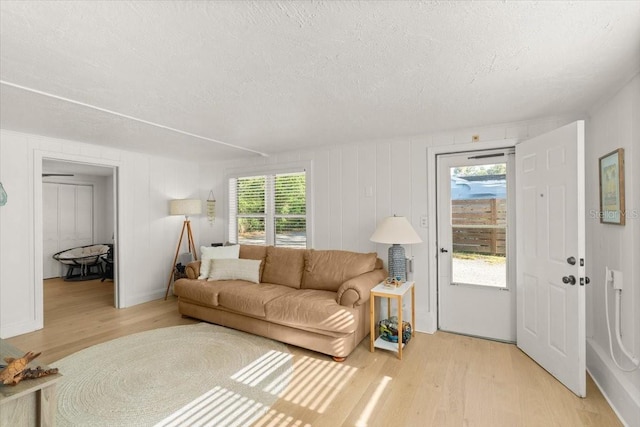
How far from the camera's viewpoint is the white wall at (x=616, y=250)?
76.7 inches

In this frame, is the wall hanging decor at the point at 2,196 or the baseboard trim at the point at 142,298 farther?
the baseboard trim at the point at 142,298

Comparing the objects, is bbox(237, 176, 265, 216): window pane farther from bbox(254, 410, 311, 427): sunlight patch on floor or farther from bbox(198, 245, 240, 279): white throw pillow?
bbox(254, 410, 311, 427): sunlight patch on floor

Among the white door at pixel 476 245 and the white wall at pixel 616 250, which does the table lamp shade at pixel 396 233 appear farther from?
the white wall at pixel 616 250

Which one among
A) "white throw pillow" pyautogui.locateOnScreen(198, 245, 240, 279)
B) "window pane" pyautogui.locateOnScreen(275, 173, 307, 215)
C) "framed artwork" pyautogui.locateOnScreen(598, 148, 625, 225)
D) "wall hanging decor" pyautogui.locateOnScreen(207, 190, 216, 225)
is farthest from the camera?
"wall hanging decor" pyautogui.locateOnScreen(207, 190, 216, 225)

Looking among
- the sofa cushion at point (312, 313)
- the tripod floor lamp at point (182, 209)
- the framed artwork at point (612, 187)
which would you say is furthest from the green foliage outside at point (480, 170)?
the tripod floor lamp at point (182, 209)

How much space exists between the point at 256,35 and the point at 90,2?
71 cm

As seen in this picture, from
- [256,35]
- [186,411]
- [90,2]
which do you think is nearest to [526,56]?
[256,35]

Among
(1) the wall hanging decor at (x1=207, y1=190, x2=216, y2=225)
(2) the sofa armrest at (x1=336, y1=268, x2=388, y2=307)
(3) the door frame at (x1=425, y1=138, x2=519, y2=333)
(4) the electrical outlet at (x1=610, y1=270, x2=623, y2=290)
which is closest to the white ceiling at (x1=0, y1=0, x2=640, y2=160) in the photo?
(3) the door frame at (x1=425, y1=138, x2=519, y2=333)

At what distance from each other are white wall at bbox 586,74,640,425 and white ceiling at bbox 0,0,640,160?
0.22m

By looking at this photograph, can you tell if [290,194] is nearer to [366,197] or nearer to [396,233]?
[366,197]

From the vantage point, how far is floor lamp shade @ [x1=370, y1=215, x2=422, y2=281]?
3.09 metres

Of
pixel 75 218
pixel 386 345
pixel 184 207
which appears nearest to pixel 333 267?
pixel 386 345

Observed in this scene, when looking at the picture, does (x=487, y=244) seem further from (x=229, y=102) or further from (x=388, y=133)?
(x=229, y=102)

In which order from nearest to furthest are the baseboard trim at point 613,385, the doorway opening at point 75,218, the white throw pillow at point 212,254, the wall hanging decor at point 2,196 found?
the baseboard trim at point 613,385 → the wall hanging decor at point 2,196 → the white throw pillow at point 212,254 → the doorway opening at point 75,218
